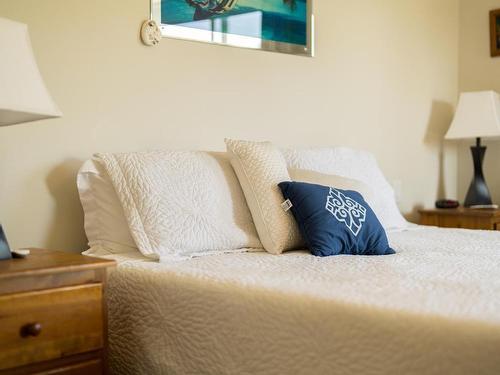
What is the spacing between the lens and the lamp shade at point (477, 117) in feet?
11.9

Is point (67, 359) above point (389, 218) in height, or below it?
below

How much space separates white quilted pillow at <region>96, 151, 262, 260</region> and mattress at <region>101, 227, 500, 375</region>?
8cm

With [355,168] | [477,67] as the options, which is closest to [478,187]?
[477,67]

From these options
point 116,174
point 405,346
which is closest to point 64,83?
point 116,174

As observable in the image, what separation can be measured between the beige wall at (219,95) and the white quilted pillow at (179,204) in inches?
8.4

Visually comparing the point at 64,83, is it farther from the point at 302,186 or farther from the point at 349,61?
the point at 349,61

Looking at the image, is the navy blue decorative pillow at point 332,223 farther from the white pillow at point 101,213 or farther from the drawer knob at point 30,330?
the drawer knob at point 30,330

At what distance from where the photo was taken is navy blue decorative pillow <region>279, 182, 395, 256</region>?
2.07 meters

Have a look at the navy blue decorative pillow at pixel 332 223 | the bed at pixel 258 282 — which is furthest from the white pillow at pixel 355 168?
the navy blue decorative pillow at pixel 332 223

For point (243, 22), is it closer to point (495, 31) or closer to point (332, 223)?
point (332, 223)

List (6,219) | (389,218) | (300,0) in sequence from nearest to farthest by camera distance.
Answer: (6,219) → (389,218) → (300,0)

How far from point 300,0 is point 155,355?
1.86 meters

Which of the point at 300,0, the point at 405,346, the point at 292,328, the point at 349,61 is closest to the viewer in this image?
the point at 405,346

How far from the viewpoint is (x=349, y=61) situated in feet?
10.8
